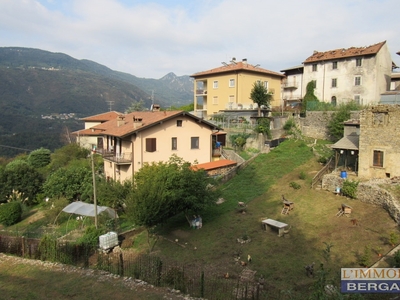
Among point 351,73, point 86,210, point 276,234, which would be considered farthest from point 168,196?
point 351,73

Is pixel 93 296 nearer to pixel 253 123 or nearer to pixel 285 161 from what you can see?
pixel 285 161

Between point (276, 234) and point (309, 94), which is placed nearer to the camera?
point (276, 234)

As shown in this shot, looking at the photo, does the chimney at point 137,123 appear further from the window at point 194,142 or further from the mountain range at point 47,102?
the mountain range at point 47,102

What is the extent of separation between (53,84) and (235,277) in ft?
578

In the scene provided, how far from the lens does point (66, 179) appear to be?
2830cm

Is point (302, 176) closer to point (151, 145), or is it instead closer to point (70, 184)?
point (151, 145)

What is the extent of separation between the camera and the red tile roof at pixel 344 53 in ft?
122

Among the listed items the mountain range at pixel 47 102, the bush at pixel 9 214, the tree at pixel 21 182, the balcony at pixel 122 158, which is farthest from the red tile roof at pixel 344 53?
the mountain range at pixel 47 102

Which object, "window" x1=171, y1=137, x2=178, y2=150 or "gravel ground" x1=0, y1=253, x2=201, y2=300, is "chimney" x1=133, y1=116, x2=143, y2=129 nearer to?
"window" x1=171, y1=137, x2=178, y2=150

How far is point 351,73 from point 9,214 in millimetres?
40925

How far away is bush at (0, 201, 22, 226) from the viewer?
84.3 feet

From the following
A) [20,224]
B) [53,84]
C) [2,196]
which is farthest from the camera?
[53,84]

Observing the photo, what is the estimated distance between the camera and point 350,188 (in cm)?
1953

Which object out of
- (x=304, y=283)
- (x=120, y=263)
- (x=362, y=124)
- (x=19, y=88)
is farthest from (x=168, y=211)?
(x=19, y=88)
